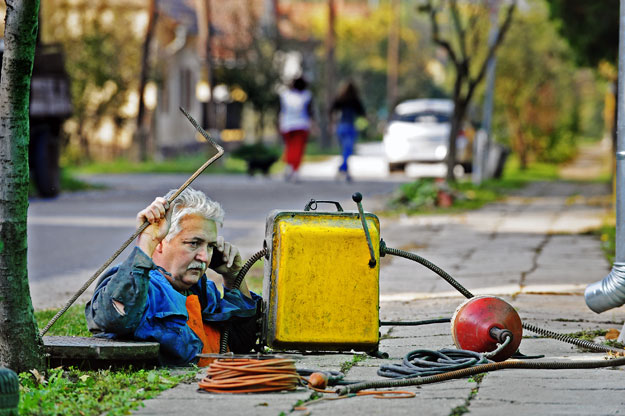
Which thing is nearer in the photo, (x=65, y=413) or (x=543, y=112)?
(x=65, y=413)

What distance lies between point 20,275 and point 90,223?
8.80 metres

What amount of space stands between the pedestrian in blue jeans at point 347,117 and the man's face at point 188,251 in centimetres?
1639

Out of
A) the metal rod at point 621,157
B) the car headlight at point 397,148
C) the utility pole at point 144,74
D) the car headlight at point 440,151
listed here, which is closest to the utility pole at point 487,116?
the car headlight at point 440,151

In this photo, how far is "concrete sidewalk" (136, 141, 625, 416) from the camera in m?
4.58

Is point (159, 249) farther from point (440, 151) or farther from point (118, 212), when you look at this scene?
point (440, 151)

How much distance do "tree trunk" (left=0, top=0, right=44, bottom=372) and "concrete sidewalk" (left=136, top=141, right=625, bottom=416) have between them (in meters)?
0.71

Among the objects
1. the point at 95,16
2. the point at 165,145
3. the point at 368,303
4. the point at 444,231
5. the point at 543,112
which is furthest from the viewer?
the point at 165,145

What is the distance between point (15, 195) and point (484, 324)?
2209 mm

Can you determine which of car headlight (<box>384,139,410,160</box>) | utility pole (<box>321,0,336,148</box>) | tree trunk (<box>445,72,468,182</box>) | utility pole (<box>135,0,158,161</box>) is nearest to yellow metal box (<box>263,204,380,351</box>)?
tree trunk (<box>445,72,468,182</box>)

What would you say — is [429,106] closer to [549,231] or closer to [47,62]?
[47,62]

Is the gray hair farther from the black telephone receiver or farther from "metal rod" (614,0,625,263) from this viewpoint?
"metal rod" (614,0,625,263)

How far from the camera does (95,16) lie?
28.4 metres

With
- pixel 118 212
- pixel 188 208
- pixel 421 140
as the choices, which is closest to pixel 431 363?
pixel 188 208

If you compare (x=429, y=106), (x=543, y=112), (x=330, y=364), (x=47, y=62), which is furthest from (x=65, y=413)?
(x=543, y=112)
